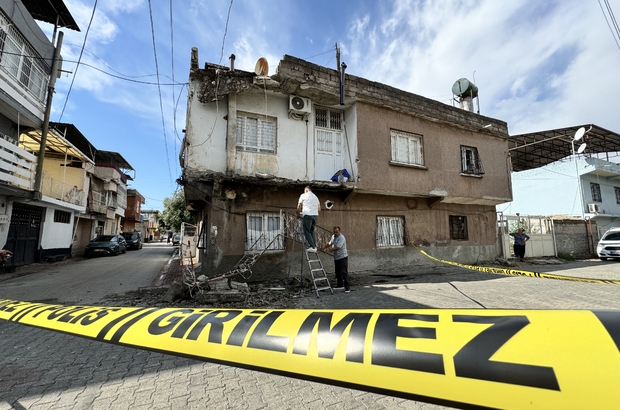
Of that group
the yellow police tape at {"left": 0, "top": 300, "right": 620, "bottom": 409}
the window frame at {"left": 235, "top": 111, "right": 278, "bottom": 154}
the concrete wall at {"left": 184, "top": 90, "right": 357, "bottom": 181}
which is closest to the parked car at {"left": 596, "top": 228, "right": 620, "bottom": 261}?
the concrete wall at {"left": 184, "top": 90, "right": 357, "bottom": 181}

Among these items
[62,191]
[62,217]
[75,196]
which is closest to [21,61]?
[62,191]

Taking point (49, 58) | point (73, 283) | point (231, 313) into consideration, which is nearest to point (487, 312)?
point (231, 313)

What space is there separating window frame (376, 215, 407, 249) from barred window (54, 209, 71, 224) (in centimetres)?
1825

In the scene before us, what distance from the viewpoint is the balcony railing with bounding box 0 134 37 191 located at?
33.7 feet

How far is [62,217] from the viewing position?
16.8 m

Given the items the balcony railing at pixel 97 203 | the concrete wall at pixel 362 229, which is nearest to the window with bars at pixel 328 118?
the concrete wall at pixel 362 229

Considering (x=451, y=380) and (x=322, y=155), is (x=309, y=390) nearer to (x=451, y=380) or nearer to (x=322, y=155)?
(x=451, y=380)

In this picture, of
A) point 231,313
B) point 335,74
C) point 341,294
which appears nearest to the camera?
point 231,313

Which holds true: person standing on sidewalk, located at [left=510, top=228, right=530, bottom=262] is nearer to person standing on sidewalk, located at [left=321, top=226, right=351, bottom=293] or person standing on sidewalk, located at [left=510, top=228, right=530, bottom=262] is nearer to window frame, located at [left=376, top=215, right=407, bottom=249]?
window frame, located at [left=376, top=215, right=407, bottom=249]

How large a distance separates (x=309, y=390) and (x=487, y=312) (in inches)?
88.6

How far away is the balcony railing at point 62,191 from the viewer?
14.1 meters

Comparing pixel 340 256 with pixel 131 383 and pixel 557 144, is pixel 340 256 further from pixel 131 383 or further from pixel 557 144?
pixel 557 144

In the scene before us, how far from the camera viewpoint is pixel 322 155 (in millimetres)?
9297

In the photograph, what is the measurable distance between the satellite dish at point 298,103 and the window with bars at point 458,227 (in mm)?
7612
